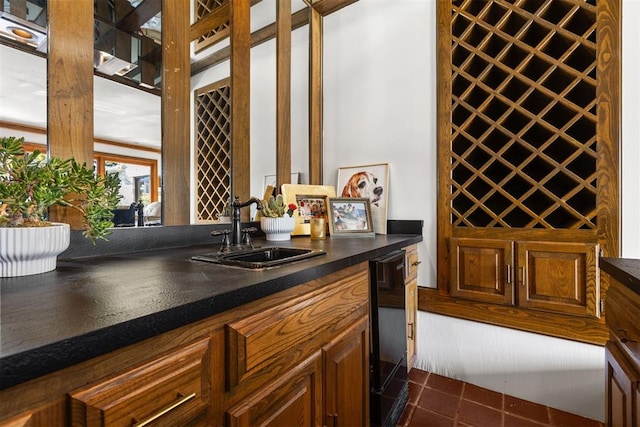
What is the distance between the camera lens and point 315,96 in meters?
2.32

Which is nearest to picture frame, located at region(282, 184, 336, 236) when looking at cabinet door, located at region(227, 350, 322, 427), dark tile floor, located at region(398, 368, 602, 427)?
cabinet door, located at region(227, 350, 322, 427)

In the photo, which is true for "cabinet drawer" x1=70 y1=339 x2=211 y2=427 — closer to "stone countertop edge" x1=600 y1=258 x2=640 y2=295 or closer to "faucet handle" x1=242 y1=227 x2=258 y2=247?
"faucet handle" x1=242 y1=227 x2=258 y2=247

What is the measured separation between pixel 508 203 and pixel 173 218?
6.16 ft

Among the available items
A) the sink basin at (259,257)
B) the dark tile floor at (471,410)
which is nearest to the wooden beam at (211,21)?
the sink basin at (259,257)

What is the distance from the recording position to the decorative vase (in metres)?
1.63

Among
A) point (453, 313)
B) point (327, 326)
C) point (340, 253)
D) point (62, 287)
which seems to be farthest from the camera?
point (453, 313)

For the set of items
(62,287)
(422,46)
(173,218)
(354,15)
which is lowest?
(62,287)

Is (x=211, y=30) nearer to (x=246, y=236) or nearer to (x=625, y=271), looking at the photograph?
(x=246, y=236)

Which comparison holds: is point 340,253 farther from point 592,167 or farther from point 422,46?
point 422,46

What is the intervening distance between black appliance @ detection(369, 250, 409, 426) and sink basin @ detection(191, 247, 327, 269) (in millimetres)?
331

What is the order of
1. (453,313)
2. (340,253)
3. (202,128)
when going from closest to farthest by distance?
1. (340,253)
2. (202,128)
3. (453,313)

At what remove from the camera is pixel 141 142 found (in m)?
A: 1.27

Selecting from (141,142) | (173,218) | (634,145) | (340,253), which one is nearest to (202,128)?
(141,142)

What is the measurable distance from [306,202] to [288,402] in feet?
4.32
